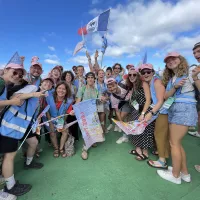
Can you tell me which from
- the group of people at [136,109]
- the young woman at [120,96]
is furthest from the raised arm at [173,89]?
the young woman at [120,96]

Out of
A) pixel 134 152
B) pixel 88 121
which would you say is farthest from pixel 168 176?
pixel 88 121

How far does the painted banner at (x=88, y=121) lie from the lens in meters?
3.04

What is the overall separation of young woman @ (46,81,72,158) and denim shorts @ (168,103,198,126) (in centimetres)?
212

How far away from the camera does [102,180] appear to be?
7.93 ft

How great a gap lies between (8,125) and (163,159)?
8.93ft

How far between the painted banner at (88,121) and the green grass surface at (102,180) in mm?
393

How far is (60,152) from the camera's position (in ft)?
10.6

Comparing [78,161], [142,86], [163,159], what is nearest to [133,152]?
[163,159]

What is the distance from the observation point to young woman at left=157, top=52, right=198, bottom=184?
2.16 meters

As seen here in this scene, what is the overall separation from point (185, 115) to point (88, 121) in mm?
1813

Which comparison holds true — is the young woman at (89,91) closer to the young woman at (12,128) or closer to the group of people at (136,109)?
the group of people at (136,109)

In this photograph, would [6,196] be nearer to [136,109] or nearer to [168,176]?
[168,176]

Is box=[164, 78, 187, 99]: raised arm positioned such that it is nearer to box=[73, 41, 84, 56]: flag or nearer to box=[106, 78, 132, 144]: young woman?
box=[106, 78, 132, 144]: young woman

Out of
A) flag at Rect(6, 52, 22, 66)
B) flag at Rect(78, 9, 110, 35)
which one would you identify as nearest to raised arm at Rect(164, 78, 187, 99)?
flag at Rect(6, 52, 22, 66)
